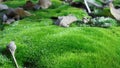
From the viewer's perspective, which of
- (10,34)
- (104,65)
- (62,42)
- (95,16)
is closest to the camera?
(104,65)

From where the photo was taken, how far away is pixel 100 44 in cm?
915

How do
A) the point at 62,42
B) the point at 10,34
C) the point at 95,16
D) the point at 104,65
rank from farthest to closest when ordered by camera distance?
the point at 95,16 < the point at 10,34 < the point at 62,42 < the point at 104,65

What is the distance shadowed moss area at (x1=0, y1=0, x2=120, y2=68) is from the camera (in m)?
8.30

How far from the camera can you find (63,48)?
29.0ft

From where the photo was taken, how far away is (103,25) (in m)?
11.3

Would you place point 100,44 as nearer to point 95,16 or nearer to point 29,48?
point 29,48

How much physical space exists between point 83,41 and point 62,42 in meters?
0.61

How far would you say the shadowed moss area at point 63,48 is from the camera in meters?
8.30

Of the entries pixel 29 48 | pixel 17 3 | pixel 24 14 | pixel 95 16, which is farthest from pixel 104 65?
pixel 17 3

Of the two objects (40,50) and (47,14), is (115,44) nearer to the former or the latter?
(40,50)

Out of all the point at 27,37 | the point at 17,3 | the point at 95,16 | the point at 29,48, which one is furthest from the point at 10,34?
the point at 17,3

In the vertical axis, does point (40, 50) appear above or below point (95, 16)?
above

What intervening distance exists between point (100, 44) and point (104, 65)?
34.9 inches

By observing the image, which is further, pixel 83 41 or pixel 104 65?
pixel 83 41
